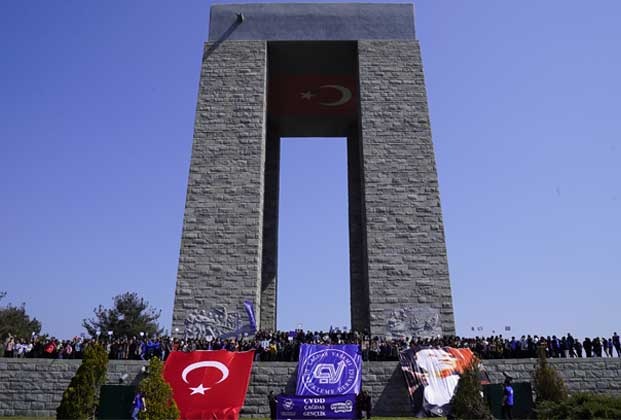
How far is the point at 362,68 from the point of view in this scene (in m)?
19.7

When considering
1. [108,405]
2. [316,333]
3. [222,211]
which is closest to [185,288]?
[222,211]

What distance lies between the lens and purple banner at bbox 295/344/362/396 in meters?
12.4

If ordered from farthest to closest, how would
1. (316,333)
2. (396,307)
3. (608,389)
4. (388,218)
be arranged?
(388,218)
(396,307)
(316,333)
(608,389)

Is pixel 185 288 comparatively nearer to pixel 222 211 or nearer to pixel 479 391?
pixel 222 211

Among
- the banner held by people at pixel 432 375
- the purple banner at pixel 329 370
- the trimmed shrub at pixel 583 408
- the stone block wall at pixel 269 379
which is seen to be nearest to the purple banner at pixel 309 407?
the purple banner at pixel 329 370

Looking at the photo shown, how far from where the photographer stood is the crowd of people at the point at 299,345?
13.9m

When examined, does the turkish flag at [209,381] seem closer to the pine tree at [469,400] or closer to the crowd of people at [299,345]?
the crowd of people at [299,345]

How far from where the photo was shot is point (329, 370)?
1273 cm

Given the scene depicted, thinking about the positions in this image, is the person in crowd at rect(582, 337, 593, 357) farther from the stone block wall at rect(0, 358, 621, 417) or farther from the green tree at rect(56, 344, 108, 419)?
the green tree at rect(56, 344, 108, 419)

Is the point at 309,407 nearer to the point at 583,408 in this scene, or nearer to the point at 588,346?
the point at 583,408

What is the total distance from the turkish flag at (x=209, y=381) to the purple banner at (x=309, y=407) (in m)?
1.51

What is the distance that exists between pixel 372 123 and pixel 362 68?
2.19 metres

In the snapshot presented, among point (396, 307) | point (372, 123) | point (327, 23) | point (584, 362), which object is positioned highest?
point (327, 23)

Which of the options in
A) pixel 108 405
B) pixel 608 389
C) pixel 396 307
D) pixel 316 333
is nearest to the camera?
pixel 108 405
